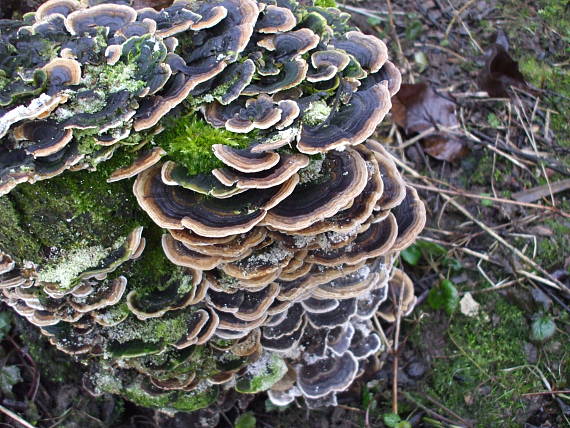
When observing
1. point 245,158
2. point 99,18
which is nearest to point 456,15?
point 99,18

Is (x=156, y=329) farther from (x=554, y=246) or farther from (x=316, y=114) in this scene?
(x=554, y=246)

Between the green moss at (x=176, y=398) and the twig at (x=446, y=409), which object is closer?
the green moss at (x=176, y=398)

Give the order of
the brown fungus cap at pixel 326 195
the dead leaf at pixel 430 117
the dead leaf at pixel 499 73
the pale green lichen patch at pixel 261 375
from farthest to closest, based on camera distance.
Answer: the dead leaf at pixel 499 73 < the dead leaf at pixel 430 117 < the pale green lichen patch at pixel 261 375 < the brown fungus cap at pixel 326 195

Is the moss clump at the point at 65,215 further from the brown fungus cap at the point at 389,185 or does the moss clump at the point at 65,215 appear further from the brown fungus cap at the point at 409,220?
the brown fungus cap at the point at 409,220

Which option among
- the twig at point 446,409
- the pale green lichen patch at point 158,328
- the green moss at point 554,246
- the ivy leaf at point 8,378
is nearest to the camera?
the pale green lichen patch at point 158,328

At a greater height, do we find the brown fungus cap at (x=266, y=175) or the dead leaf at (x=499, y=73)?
the brown fungus cap at (x=266, y=175)

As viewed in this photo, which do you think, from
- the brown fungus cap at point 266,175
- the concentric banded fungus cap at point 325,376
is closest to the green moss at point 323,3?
the brown fungus cap at point 266,175

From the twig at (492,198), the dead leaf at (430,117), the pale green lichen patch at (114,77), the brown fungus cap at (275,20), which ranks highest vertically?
the brown fungus cap at (275,20)

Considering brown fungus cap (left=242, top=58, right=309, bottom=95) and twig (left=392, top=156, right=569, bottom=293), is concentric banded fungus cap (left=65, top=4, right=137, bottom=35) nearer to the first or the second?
brown fungus cap (left=242, top=58, right=309, bottom=95)
